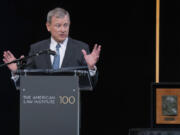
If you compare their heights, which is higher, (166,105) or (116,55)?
(116,55)

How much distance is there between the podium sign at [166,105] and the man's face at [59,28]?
116 cm

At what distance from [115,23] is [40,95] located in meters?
1.98

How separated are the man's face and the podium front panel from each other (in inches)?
47.4

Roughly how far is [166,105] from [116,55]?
3.19ft

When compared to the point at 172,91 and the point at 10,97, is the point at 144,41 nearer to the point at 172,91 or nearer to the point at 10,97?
the point at 172,91

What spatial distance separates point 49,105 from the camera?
2.90 meters

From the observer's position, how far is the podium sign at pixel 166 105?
12.8ft

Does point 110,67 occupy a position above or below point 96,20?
below

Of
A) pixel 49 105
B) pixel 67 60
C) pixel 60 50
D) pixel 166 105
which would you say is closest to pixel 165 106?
pixel 166 105

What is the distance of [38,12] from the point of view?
4609mm

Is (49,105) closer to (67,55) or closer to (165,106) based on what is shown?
(67,55)

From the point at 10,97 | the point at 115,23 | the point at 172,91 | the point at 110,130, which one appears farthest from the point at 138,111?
the point at 10,97

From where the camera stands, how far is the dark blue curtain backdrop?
4.55 m

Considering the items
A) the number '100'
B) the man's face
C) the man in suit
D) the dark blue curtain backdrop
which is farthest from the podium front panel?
the dark blue curtain backdrop
